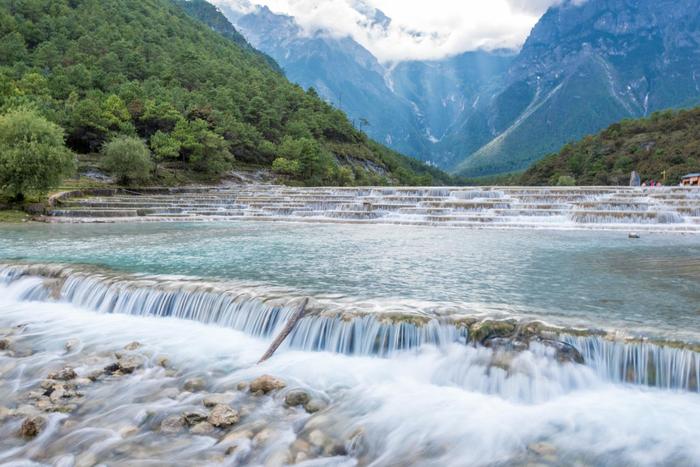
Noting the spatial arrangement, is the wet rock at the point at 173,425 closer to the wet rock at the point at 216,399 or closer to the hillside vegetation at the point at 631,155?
the wet rock at the point at 216,399

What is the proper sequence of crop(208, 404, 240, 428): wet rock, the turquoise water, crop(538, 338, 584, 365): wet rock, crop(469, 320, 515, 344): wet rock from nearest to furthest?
1. crop(208, 404, 240, 428): wet rock
2. crop(538, 338, 584, 365): wet rock
3. crop(469, 320, 515, 344): wet rock
4. the turquoise water

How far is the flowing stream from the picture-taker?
5.55m

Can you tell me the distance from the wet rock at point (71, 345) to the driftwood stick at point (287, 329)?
3668 millimetres

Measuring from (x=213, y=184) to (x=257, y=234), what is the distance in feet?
119

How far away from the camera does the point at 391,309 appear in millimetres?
8750

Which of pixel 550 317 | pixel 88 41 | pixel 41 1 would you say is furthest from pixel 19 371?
pixel 41 1

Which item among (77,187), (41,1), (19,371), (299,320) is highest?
(41,1)

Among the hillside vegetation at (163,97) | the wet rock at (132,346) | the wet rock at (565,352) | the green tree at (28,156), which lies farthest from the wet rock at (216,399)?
the hillside vegetation at (163,97)

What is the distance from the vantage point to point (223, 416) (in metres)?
5.96

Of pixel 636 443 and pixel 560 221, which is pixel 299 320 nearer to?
pixel 636 443

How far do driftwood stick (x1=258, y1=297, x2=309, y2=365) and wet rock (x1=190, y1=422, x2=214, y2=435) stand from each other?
7.14ft

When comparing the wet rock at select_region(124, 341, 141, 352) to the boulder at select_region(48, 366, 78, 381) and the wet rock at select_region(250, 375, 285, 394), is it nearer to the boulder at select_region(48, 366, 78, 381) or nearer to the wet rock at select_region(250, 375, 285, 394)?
the boulder at select_region(48, 366, 78, 381)

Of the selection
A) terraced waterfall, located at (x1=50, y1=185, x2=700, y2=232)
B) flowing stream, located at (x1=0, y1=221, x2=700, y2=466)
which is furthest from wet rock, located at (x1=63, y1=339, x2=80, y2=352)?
terraced waterfall, located at (x1=50, y1=185, x2=700, y2=232)

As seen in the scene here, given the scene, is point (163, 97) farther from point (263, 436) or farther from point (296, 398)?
point (263, 436)
